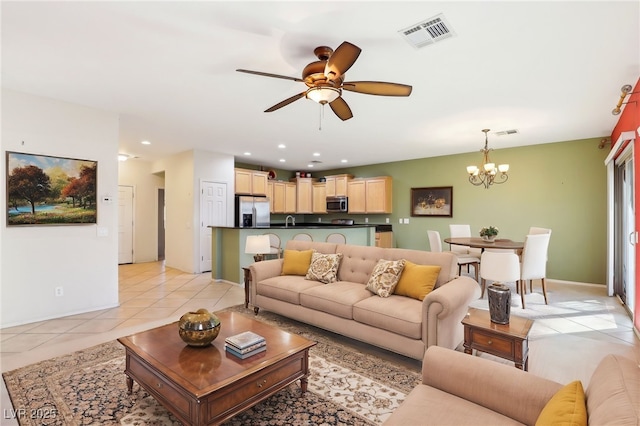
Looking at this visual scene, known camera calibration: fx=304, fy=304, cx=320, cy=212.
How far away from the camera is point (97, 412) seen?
1995 millimetres

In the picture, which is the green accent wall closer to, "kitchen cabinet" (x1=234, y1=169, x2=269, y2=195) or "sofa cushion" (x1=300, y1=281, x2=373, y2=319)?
"kitchen cabinet" (x1=234, y1=169, x2=269, y2=195)

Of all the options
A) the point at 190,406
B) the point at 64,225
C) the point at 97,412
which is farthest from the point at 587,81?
the point at 64,225

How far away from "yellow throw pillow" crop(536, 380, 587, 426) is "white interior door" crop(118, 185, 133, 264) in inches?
346

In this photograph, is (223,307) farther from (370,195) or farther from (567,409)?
(370,195)

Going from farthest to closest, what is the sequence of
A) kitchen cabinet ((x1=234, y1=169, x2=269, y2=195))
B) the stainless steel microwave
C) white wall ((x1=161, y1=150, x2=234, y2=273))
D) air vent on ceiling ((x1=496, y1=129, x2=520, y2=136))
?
the stainless steel microwave < kitchen cabinet ((x1=234, y1=169, x2=269, y2=195)) < white wall ((x1=161, y1=150, x2=234, y2=273)) < air vent on ceiling ((x1=496, y1=129, x2=520, y2=136))

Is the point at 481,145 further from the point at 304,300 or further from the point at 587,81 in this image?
the point at 304,300

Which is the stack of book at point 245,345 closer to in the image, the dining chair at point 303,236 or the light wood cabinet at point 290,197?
the dining chair at point 303,236

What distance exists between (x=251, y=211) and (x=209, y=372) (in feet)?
19.3

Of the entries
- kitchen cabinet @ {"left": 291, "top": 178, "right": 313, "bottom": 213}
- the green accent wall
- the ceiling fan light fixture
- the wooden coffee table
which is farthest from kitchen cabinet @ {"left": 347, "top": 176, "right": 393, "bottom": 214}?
the wooden coffee table

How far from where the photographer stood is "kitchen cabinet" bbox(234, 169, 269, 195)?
743 cm

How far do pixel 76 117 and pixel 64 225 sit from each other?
4.52 ft

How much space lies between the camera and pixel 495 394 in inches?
53.7

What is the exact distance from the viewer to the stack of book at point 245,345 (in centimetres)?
194

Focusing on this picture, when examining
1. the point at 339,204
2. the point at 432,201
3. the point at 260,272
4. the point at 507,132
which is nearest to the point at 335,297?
the point at 260,272
